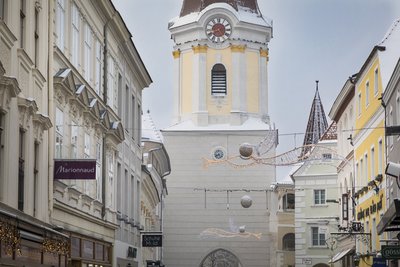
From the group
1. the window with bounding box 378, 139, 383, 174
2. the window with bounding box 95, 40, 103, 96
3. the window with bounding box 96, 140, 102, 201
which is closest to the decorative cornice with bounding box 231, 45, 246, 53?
the window with bounding box 378, 139, 383, 174

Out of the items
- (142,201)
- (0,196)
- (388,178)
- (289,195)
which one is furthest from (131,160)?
(289,195)

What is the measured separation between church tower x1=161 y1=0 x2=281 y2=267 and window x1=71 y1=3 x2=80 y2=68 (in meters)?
47.7

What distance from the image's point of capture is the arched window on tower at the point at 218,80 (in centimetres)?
7669

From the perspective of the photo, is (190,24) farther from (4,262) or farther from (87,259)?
(4,262)

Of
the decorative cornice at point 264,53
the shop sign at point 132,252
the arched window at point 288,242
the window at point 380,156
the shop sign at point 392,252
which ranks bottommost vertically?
the shop sign at point 392,252

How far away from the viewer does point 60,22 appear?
2609 centimetres

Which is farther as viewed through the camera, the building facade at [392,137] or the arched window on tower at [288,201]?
the arched window on tower at [288,201]

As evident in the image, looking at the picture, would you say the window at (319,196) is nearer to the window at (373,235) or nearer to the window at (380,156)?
the window at (373,235)

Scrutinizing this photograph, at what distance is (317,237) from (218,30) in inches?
727

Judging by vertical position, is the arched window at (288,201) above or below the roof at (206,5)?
below

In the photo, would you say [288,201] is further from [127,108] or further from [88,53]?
[88,53]

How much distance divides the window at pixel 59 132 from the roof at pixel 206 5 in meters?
52.0

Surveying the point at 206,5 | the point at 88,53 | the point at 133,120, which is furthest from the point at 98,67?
the point at 206,5

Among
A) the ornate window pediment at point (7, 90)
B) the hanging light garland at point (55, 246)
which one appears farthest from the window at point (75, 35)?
the ornate window pediment at point (7, 90)
